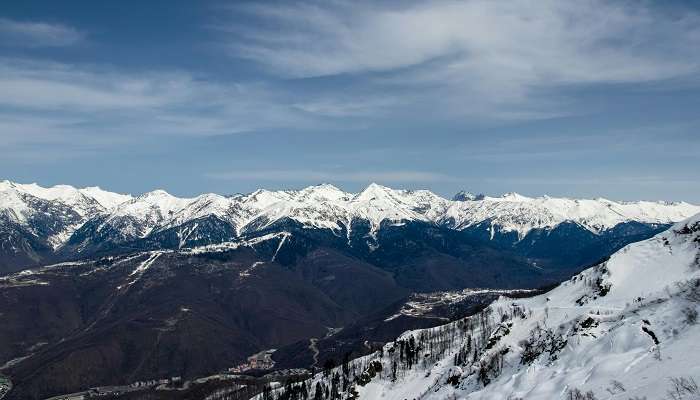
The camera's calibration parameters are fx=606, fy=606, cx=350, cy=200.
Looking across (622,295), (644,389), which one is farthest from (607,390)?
(622,295)

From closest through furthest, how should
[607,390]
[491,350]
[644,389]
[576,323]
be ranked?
[644,389] < [607,390] < [576,323] < [491,350]

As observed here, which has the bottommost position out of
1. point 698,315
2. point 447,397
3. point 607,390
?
point 447,397

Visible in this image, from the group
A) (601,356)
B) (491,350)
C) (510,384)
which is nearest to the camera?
(601,356)

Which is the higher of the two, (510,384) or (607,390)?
(607,390)

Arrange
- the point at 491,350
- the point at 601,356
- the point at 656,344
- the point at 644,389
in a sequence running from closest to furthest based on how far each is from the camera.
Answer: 1. the point at 644,389
2. the point at 656,344
3. the point at 601,356
4. the point at 491,350

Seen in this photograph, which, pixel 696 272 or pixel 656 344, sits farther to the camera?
pixel 696 272

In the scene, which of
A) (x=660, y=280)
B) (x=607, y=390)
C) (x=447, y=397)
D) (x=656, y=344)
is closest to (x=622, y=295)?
(x=660, y=280)

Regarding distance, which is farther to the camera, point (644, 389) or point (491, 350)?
point (491, 350)

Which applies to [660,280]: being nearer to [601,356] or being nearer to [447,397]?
[447,397]

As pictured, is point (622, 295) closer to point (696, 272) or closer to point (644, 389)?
→ point (696, 272)
